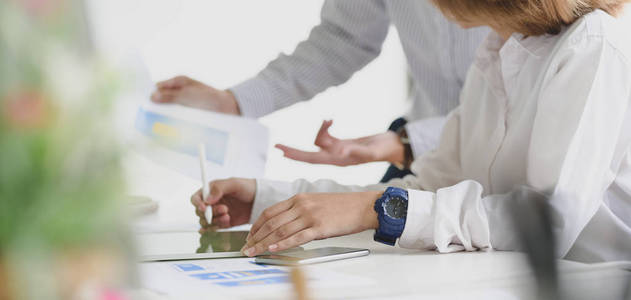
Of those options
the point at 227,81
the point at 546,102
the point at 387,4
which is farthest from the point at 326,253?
the point at 227,81

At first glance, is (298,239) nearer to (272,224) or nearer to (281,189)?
(272,224)

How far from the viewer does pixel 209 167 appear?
55.9 inches

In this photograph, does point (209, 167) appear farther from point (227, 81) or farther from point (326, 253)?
point (227, 81)

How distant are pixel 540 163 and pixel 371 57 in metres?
0.99

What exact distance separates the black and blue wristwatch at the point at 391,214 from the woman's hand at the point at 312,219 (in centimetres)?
1

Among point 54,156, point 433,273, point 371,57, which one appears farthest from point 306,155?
point 54,156

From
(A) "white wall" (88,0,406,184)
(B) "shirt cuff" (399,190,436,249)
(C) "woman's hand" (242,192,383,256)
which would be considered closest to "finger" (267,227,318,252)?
(C) "woman's hand" (242,192,383,256)

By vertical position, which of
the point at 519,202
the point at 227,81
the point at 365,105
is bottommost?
the point at 365,105

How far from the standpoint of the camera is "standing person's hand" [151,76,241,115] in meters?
1.52

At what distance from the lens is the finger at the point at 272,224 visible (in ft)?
2.84

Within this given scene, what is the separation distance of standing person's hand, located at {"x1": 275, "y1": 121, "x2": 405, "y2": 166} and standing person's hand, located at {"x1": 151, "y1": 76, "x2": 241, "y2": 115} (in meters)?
0.24

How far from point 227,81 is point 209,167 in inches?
69.0

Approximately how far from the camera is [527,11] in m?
0.95

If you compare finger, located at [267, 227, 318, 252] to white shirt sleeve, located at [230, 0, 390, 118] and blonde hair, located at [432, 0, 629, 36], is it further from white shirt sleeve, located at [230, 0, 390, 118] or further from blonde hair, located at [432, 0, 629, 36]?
white shirt sleeve, located at [230, 0, 390, 118]
